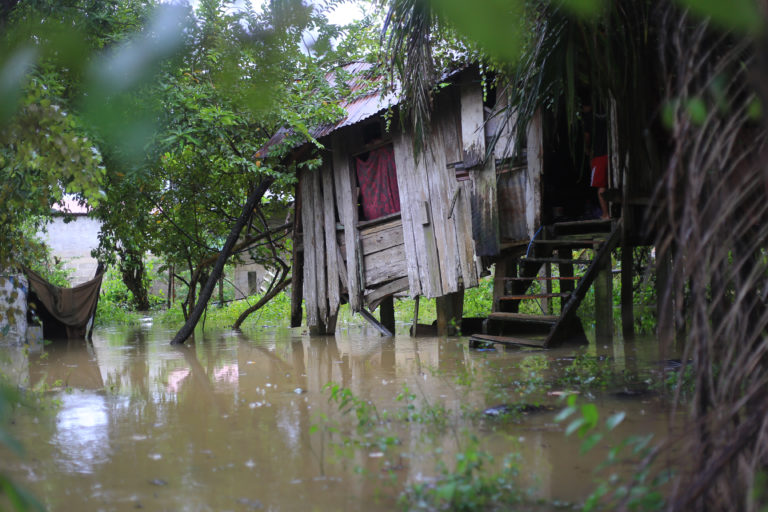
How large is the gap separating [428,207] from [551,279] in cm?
189

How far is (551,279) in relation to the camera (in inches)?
314

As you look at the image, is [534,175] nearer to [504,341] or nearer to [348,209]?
[504,341]

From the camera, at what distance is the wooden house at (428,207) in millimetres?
8156

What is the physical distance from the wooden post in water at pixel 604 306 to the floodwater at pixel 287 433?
26.4 inches

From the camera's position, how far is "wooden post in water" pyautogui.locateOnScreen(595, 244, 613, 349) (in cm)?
755

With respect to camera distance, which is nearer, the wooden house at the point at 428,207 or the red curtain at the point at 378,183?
the wooden house at the point at 428,207

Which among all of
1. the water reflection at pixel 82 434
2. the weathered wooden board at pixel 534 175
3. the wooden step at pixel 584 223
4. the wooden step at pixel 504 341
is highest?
the weathered wooden board at pixel 534 175

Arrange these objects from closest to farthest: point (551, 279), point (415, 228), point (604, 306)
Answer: point (604, 306) → point (551, 279) → point (415, 228)

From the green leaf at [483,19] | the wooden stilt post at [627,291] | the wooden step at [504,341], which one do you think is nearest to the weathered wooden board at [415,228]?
the wooden step at [504,341]

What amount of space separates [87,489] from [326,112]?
270 inches

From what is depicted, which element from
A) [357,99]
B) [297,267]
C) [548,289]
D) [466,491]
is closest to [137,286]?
[297,267]

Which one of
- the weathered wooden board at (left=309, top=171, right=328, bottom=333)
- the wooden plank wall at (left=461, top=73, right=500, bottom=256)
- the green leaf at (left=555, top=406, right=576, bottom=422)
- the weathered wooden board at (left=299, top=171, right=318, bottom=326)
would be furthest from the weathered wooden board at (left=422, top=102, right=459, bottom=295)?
the green leaf at (left=555, top=406, right=576, bottom=422)

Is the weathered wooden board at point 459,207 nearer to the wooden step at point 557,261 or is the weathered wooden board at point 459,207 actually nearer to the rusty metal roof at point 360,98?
the wooden step at point 557,261

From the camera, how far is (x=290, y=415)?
4.30 metres
